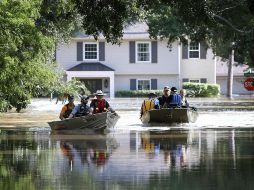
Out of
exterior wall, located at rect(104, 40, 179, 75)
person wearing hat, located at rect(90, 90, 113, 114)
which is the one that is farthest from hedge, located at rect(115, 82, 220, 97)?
person wearing hat, located at rect(90, 90, 113, 114)

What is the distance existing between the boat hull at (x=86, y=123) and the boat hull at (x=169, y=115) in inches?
137

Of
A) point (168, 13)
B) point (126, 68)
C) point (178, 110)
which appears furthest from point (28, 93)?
point (126, 68)

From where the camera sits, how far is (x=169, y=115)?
110ft

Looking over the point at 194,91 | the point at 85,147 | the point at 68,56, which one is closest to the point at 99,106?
the point at 85,147

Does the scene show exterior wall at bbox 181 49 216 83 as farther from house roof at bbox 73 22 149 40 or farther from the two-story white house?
house roof at bbox 73 22 149 40

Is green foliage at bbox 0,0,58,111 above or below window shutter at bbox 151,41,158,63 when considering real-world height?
below

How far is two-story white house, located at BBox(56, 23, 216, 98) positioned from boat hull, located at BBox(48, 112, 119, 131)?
43425mm

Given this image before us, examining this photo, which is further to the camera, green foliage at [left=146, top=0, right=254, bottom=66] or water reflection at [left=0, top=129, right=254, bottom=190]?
green foliage at [left=146, top=0, right=254, bottom=66]

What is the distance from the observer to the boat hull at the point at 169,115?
109 feet

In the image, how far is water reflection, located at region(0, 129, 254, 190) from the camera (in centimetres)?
1422

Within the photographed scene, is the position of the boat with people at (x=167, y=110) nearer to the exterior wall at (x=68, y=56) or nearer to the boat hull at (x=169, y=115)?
the boat hull at (x=169, y=115)

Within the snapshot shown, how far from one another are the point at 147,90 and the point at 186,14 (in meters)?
54.5

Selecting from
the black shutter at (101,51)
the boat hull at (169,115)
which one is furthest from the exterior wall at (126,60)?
the boat hull at (169,115)

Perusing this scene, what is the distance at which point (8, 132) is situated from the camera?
30.2 meters
